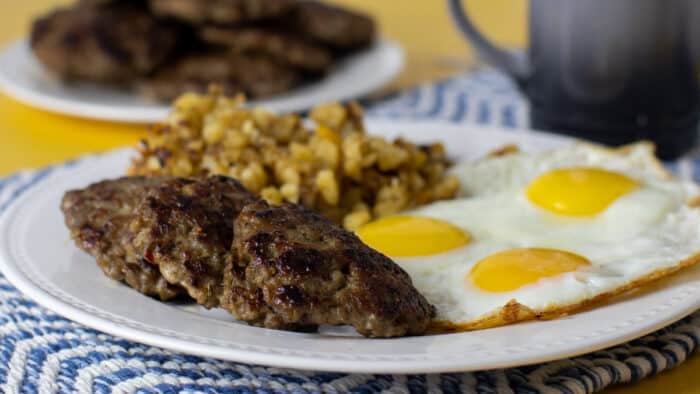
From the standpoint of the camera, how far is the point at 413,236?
237 cm

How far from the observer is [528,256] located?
2193 mm

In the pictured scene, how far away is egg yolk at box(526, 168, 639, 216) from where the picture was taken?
2516mm

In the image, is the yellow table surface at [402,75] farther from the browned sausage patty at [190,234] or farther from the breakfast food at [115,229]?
the breakfast food at [115,229]

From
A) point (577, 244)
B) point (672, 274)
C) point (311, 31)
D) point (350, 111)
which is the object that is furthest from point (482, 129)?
point (311, 31)

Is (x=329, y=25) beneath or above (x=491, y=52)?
beneath

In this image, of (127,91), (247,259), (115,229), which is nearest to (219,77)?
(127,91)

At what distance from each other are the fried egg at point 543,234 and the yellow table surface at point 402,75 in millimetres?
244

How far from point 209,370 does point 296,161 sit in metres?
0.73

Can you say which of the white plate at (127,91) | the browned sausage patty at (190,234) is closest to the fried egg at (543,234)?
the browned sausage patty at (190,234)

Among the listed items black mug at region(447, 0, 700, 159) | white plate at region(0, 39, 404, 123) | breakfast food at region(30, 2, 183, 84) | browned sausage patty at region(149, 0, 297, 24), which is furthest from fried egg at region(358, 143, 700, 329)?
breakfast food at region(30, 2, 183, 84)

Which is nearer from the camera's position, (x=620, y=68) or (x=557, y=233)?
(x=557, y=233)

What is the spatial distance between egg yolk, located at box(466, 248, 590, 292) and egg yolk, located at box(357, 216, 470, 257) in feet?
0.47

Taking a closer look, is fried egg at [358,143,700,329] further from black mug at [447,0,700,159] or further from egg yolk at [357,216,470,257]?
black mug at [447,0,700,159]

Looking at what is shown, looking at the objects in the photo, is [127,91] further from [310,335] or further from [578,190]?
[310,335]
